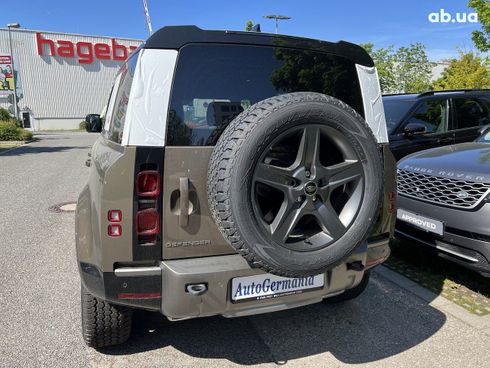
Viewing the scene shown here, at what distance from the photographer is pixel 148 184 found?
2.15 metres

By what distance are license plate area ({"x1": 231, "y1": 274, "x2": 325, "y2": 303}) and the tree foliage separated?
3200cm

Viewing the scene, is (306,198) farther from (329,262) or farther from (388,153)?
(388,153)

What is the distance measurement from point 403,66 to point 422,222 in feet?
105

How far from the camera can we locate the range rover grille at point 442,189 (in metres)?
3.35

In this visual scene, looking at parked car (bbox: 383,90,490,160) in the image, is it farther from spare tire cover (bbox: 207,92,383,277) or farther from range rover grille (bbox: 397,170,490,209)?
spare tire cover (bbox: 207,92,383,277)

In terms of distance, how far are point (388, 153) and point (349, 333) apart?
132 cm

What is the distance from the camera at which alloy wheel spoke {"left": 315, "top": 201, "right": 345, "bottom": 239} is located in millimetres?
2266

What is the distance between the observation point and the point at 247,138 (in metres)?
2.03

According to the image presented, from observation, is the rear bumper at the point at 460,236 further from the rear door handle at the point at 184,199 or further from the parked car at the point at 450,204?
the rear door handle at the point at 184,199

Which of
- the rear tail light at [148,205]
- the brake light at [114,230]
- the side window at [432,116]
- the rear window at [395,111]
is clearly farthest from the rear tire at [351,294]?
the side window at [432,116]

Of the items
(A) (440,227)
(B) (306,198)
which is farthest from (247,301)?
(A) (440,227)

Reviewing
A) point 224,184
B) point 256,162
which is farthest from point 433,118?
point 224,184

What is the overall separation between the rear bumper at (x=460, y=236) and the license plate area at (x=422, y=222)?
1.1 inches

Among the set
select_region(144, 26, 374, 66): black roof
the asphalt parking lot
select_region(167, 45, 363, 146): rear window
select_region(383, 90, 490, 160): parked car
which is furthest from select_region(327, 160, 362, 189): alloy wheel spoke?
select_region(383, 90, 490, 160): parked car
